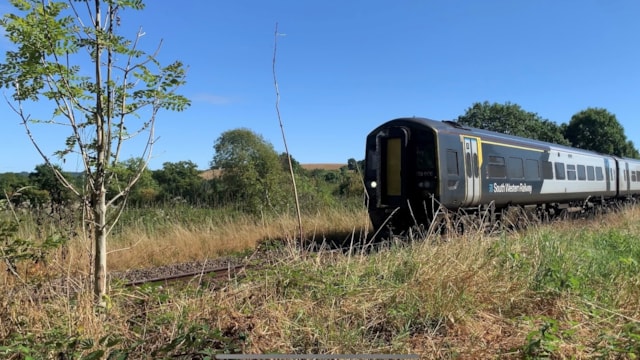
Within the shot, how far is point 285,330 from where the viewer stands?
3.28m

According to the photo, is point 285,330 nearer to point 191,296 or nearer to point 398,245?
point 191,296

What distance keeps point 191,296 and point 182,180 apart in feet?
62.0

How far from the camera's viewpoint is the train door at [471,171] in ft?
37.3

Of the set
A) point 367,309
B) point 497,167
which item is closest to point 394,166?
point 497,167

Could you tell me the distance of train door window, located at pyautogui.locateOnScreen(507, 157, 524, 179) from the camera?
42.8ft

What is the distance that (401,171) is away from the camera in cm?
1139

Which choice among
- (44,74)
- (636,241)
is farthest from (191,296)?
(636,241)

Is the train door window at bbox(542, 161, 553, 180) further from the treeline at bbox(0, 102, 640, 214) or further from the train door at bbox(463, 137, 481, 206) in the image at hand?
the treeline at bbox(0, 102, 640, 214)

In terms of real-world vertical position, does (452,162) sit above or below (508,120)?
below

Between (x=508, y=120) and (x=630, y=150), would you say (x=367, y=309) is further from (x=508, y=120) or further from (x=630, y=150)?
(x=630, y=150)

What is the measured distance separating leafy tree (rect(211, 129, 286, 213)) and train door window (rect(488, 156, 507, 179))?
5951 millimetres

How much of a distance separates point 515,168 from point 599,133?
43257 millimetres

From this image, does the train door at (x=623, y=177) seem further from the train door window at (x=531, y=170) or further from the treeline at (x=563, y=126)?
the treeline at (x=563, y=126)

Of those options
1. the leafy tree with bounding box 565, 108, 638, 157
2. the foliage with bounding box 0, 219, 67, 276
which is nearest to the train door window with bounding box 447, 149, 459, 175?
the foliage with bounding box 0, 219, 67, 276
